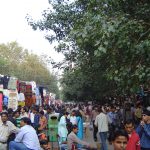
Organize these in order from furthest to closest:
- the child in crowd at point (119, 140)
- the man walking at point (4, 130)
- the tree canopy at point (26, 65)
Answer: the tree canopy at point (26, 65)
the man walking at point (4, 130)
the child in crowd at point (119, 140)

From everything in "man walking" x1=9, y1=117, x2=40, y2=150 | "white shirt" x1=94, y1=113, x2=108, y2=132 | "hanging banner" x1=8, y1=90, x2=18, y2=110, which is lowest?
"man walking" x1=9, y1=117, x2=40, y2=150

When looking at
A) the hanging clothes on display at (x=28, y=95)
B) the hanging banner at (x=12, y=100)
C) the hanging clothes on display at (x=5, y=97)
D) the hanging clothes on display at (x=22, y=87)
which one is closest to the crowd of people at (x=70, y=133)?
the hanging clothes on display at (x=5, y=97)

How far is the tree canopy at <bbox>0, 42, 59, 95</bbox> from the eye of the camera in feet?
245

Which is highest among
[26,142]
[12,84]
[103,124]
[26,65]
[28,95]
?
[26,65]

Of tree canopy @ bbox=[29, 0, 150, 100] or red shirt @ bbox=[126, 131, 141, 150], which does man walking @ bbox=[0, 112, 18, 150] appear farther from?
red shirt @ bbox=[126, 131, 141, 150]

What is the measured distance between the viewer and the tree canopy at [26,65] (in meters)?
74.8

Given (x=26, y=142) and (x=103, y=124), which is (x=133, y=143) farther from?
(x=103, y=124)

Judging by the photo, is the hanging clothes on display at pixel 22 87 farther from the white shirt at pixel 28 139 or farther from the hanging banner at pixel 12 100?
the white shirt at pixel 28 139

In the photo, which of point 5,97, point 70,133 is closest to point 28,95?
point 5,97

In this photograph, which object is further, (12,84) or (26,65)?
(26,65)

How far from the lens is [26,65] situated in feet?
256

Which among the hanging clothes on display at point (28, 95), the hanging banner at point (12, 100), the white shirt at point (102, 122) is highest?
the hanging clothes on display at point (28, 95)

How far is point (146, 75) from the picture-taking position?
26.0ft

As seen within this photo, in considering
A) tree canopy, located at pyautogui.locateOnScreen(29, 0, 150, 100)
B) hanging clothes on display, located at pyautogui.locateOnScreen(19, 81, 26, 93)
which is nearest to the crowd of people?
tree canopy, located at pyautogui.locateOnScreen(29, 0, 150, 100)
